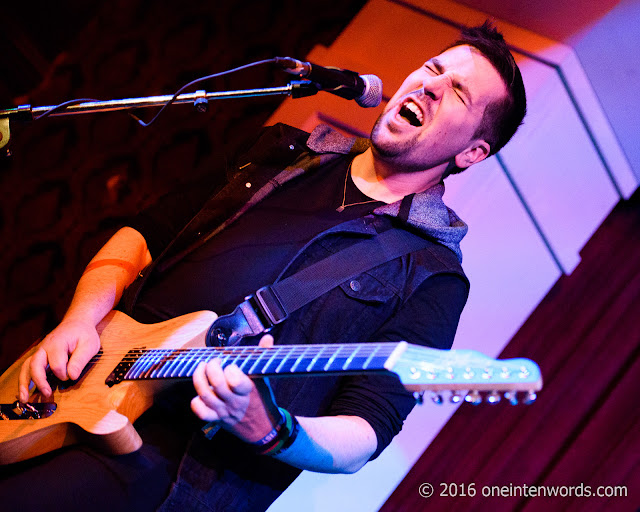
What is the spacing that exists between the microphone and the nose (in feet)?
1.63

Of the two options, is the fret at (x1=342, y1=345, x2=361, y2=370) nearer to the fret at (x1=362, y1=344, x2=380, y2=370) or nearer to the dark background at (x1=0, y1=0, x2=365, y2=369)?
the fret at (x1=362, y1=344, x2=380, y2=370)

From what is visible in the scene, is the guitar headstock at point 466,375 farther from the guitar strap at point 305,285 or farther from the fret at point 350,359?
the guitar strap at point 305,285

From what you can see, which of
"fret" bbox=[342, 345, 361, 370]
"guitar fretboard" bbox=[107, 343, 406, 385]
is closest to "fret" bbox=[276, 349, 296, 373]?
"guitar fretboard" bbox=[107, 343, 406, 385]

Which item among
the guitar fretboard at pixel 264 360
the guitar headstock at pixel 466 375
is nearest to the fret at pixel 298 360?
Result: the guitar fretboard at pixel 264 360

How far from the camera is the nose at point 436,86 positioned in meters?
1.84

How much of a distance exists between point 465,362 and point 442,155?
3.39ft

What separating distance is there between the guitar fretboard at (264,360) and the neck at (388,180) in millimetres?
839

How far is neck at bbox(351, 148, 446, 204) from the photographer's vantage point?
191 cm

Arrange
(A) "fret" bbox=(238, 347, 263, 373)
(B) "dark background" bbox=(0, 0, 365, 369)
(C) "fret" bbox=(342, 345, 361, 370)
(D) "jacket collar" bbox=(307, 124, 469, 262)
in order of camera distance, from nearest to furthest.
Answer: (C) "fret" bbox=(342, 345, 361, 370) < (A) "fret" bbox=(238, 347, 263, 373) < (D) "jacket collar" bbox=(307, 124, 469, 262) < (B) "dark background" bbox=(0, 0, 365, 369)

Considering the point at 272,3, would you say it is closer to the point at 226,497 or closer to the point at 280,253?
the point at 280,253

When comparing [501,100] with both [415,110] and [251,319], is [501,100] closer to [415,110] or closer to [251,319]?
[415,110]

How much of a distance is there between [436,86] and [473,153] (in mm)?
289

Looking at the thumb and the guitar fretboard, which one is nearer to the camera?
the guitar fretboard

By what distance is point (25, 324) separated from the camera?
251 centimetres
